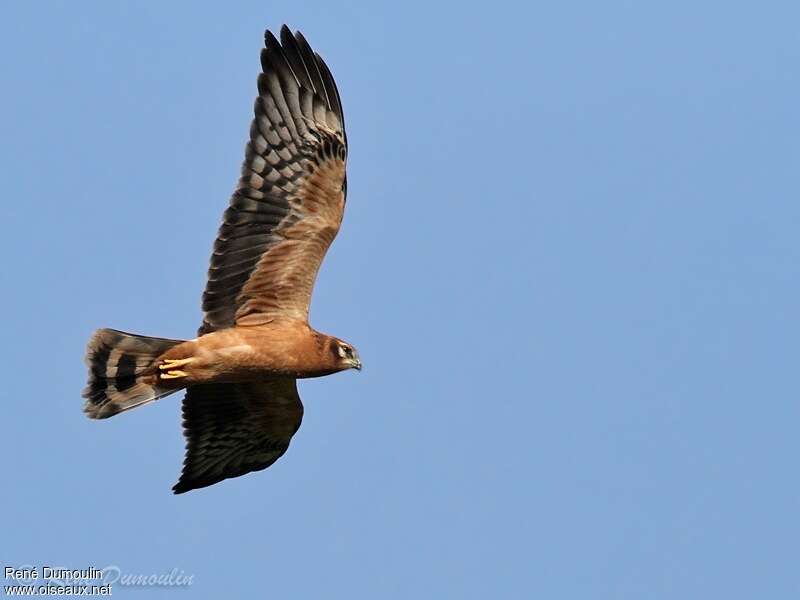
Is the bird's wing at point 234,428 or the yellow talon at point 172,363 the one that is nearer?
the yellow talon at point 172,363

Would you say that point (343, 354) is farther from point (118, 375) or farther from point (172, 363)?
point (118, 375)

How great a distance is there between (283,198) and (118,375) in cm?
245

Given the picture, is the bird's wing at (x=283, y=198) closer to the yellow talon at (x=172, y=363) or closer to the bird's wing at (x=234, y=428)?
the yellow talon at (x=172, y=363)

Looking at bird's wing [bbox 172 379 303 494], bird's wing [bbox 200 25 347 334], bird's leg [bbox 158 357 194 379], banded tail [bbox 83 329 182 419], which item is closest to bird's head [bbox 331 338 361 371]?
bird's wing [bbox 200 25 347 334]

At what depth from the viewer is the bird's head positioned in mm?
13273

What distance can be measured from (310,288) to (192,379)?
1.50 metres

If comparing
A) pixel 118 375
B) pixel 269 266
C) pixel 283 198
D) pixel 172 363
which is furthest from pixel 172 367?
pixel 283 198

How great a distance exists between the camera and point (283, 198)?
45.2ft

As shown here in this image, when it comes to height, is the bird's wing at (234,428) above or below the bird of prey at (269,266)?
below

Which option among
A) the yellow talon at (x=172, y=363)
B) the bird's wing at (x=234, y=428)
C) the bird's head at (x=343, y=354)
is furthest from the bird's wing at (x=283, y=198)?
the bird's wing at (x=234, y=428)

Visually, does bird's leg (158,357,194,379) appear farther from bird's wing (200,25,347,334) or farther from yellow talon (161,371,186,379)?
bird's wing (200,25,347,334)

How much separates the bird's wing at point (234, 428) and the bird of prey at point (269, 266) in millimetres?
490

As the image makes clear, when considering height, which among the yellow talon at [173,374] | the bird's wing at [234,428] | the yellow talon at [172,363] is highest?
the yellow talon at [172,363]

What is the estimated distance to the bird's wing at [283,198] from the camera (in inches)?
537
